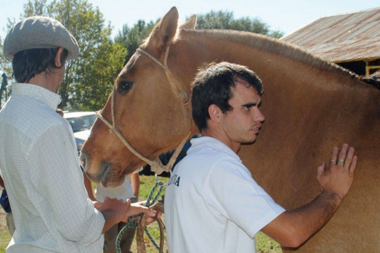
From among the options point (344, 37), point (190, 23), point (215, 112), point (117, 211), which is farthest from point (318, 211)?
Result: point (344, 37)

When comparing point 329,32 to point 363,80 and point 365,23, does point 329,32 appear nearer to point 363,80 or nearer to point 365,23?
point 365,23

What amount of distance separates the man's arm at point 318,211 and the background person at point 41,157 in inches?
38.6

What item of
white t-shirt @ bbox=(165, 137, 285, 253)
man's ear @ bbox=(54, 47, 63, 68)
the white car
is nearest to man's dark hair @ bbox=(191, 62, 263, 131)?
white t-shirt @ bbox=(165, 137, 285, 253)

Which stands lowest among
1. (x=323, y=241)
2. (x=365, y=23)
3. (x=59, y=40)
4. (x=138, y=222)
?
(x=138, y=222)

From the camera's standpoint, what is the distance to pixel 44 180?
2.04 meters

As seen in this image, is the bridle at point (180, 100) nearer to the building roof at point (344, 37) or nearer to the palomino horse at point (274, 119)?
the palomino horse at point (274, 119)

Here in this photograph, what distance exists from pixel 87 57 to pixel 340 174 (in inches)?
1315

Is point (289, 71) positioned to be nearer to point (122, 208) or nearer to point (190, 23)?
point (190, 23)

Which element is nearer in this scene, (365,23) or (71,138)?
(71,138)

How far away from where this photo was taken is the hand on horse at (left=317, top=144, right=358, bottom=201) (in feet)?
6.69

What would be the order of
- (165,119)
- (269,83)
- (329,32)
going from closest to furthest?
(269,83)
(165,119)
(329,32)

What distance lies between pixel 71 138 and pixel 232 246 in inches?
39.1

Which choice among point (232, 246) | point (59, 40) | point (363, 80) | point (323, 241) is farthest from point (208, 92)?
point (363, 80)

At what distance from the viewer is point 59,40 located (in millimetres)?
2242
